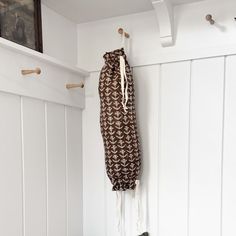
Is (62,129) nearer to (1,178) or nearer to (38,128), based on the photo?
(38,128)

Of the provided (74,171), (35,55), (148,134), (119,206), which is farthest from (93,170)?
(35,55)

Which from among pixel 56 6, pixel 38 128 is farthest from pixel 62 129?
pixel 56 6

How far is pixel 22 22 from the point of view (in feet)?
3.66

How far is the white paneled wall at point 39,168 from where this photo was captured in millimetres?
1001

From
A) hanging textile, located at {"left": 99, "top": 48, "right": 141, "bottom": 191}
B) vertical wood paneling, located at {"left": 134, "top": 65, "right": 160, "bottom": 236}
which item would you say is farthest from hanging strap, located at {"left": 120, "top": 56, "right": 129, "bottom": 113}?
vertical wood paneling, located at {"left": 134, "top": 65, "right": 160, "bottom": 236}

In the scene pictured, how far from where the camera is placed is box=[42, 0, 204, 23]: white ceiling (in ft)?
4.08

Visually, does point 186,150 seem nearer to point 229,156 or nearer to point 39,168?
point 229,156

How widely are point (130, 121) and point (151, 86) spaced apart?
207 millimetres

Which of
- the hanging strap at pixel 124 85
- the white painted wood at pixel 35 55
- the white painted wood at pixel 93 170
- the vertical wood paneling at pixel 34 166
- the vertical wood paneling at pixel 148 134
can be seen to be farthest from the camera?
the white painted wood at pixel 93 170

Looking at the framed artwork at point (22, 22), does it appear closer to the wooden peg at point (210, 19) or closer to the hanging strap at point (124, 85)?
the hanging strap at point (124, 85)

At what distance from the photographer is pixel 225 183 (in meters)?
1.16

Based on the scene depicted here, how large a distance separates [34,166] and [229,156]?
764 millimetres

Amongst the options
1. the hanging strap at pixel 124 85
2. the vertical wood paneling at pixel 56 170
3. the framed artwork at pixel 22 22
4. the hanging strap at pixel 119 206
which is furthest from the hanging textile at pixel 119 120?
the framed artwork at pixel 22 22

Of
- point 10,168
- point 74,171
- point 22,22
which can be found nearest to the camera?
point 10,168
